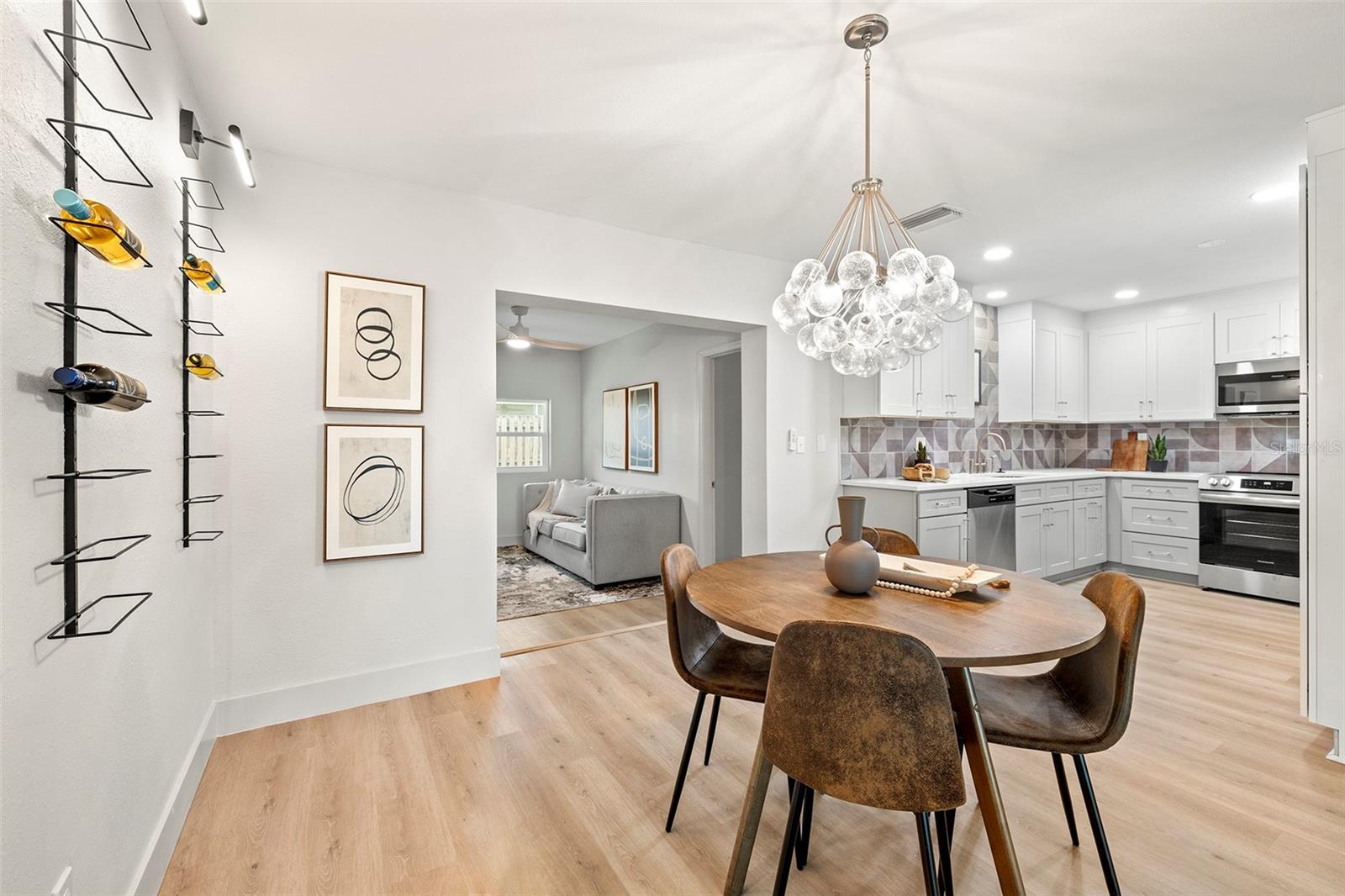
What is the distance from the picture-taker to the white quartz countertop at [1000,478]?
4.23 metres

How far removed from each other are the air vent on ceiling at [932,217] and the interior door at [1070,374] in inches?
124

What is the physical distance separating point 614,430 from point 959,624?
225 inches

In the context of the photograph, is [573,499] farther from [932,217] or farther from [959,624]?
[959,624]

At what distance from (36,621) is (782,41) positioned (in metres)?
2.38

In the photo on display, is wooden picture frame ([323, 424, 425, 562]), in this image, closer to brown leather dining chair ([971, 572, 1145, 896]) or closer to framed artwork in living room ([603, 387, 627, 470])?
brown leather dining chair ([971, 572, 1145, 896])

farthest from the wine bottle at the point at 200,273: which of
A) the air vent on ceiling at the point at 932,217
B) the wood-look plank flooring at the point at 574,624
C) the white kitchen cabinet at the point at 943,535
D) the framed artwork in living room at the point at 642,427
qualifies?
the framed artwork in living room at the point at 642,427

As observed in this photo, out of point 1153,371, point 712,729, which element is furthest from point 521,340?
point 1153,371

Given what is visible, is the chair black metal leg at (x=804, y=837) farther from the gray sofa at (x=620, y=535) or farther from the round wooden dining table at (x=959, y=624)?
the gray sofa at (x=620, y=535)

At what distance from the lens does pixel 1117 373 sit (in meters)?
5.68

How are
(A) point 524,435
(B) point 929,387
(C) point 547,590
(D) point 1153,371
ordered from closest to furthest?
(B) point 929,387 → (C) point 547,590 → (D) point 1153,371 → (A) point 524,435

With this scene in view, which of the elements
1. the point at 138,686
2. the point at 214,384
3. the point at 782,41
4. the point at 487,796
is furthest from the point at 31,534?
the point at 782,41

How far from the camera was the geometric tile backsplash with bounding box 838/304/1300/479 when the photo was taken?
4.80 meters

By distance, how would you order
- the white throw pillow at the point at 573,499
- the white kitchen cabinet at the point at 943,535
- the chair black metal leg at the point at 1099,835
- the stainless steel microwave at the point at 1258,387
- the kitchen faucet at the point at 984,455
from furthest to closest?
1. the white throw pillow at the point at 573,499
2. the kitchen faucet at the point at 984,455
3. the stainless steel microwave at the point at 1258,387
4. the white kitchen cabinet at the point at 943,535
5. the chair black metal leg at the point at 1099,835

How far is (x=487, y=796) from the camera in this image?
2.06m
